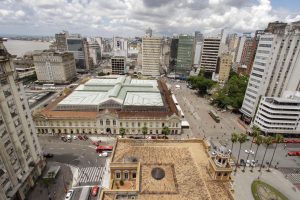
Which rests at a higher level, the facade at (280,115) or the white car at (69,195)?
the facade at (280,115)

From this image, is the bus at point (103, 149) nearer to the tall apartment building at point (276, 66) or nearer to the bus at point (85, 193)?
the bus at point (85, 193)

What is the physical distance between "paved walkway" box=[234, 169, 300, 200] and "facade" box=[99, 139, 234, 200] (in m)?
24.8

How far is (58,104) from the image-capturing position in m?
106

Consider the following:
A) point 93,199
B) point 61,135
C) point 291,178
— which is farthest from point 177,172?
point 61,135

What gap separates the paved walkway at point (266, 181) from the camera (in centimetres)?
6478

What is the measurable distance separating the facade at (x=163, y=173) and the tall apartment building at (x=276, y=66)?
73.4 m

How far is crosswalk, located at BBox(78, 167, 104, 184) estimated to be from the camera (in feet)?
226

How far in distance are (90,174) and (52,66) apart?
15113cm

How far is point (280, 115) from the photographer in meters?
96.8

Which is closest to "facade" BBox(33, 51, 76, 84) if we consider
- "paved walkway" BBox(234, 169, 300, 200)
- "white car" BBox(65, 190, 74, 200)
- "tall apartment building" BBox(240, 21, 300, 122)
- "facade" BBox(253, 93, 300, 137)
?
"white car" BBox(65, 190, 74, 200)

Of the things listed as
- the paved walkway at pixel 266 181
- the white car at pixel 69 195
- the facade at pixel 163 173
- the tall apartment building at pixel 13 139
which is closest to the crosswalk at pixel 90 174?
the white car at pixel 69 195

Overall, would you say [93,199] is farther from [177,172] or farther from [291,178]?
[291,178]

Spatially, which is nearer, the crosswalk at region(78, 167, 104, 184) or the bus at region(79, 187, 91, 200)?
the bus at region(79, 187, 91, 200)

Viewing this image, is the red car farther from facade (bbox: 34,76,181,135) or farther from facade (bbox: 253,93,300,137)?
facade (bbox: 253,93,300,137)
